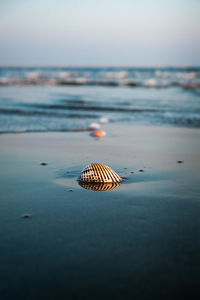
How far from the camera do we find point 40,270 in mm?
2334

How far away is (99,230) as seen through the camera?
2922 mm

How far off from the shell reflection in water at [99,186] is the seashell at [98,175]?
4 cm

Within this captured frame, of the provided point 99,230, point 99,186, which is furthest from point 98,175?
point 99,230

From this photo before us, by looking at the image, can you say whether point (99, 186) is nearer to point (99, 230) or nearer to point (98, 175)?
point (98, 175)

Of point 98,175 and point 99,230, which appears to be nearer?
point 99,230

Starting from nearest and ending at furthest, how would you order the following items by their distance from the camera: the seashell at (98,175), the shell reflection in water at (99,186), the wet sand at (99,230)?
the wet sand at (99,230)
the shell reflection in water at (99,186)
the seashell at (98,175)

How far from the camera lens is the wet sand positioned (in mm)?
2201

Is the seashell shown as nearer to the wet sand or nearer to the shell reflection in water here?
the shell reflection in water

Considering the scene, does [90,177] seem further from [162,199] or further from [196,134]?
[196,134]

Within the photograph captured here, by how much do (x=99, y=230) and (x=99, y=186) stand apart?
3.98ft

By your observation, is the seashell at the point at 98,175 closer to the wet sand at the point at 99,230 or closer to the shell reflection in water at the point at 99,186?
the shell reflection in water at the point at 99,186

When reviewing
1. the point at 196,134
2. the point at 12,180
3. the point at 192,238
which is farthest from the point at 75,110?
the point at 192,238

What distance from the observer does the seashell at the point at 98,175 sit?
13.8ft

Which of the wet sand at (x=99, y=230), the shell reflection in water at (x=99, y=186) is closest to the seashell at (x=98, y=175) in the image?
the shell reflection in water at (x=99, y=186)
